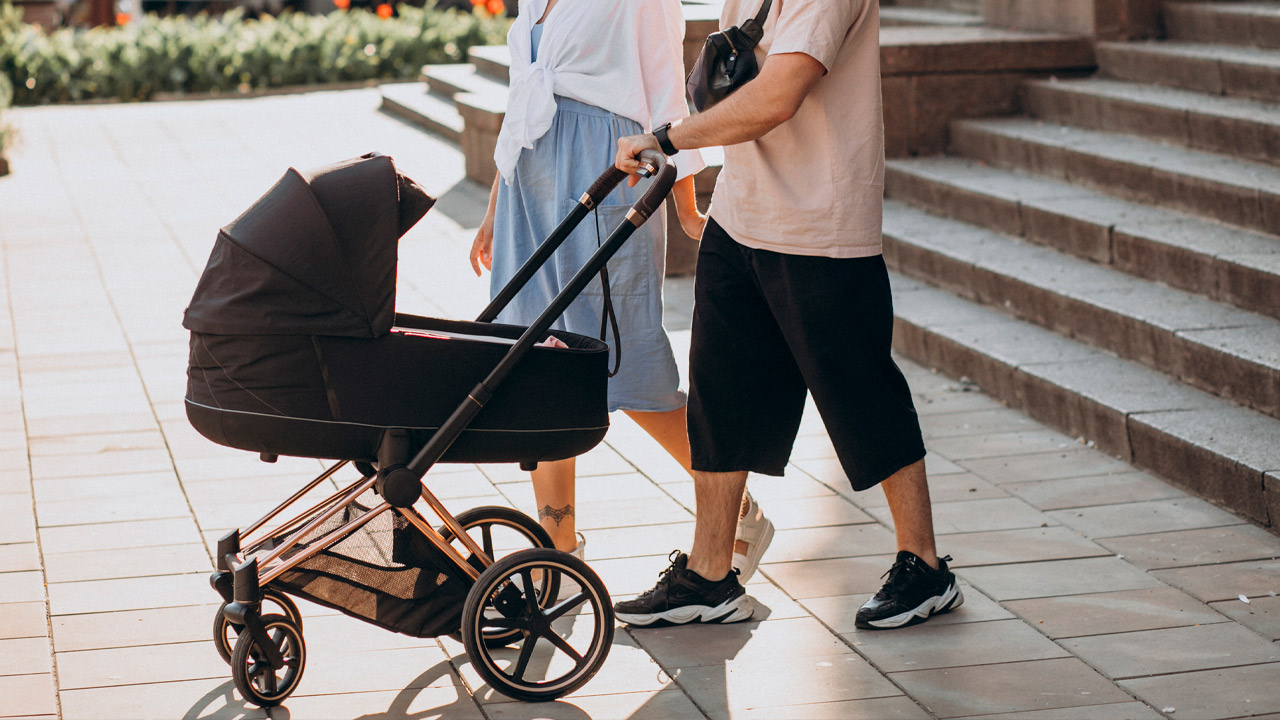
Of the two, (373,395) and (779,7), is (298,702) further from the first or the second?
(779,7)

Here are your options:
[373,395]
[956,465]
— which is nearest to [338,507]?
[373,395]

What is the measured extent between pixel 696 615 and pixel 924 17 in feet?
26.4

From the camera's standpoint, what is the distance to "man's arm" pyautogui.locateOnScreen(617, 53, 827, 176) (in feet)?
11.8

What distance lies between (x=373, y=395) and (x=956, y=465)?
8.84 ft

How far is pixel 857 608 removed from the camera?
162 inches

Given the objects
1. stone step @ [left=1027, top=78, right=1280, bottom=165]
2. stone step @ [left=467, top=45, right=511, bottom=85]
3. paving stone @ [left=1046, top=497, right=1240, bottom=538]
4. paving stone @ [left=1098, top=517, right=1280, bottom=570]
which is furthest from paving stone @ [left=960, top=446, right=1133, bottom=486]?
stone step @ [left=467, top=45, right=511, bottom=85]

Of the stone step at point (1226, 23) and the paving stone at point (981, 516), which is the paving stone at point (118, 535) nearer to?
the paving stone at point (981, 516)

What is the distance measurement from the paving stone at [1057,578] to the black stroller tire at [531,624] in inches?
49.0

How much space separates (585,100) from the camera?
4.17 metres

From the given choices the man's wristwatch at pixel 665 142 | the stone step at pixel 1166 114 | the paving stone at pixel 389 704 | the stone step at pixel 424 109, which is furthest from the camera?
the stone step at pixel 424 109

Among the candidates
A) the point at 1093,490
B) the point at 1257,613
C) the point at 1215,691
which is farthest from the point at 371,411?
the point at 1093,490

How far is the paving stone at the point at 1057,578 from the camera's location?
4195 millimetres

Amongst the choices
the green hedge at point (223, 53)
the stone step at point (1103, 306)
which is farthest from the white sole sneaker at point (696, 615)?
the green hedge at point (223, 53)

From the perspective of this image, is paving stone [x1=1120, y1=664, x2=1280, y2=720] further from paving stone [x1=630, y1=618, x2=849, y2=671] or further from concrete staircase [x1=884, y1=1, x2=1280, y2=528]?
concrete staircase [x1=884, y1=1, x2=1280, y2=528]
